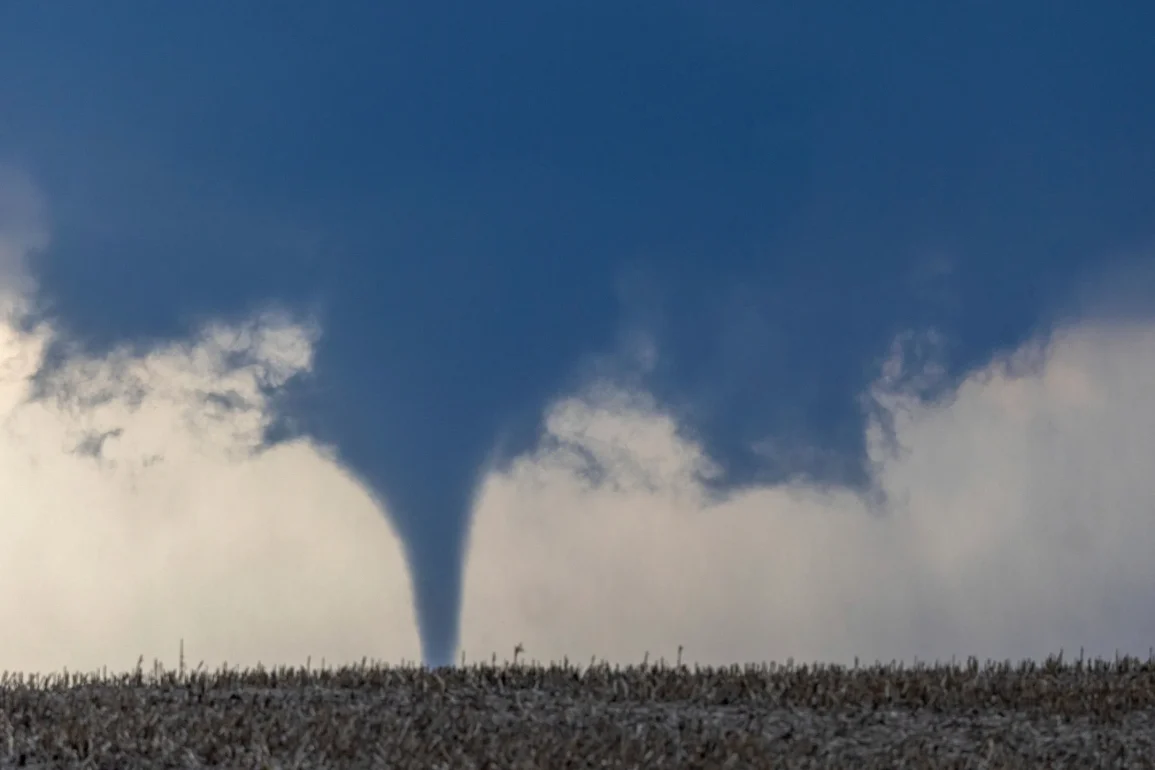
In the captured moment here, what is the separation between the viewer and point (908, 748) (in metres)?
12.6

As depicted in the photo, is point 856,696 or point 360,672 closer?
point 856,696

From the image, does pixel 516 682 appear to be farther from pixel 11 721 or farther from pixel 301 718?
pixel 11 721

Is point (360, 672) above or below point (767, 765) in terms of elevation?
above

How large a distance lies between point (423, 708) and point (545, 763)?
250 cm

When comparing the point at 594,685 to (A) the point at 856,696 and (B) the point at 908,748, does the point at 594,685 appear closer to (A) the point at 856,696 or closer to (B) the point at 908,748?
(A) the point at 856,696

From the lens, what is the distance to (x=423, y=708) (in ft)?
44.9

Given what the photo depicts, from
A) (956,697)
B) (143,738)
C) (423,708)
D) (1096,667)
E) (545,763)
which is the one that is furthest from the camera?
(1096,667)

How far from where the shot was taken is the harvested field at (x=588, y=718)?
39.3 ft

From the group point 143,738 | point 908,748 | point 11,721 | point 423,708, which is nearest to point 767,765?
point 908,748

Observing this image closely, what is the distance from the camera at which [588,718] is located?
43.9ft

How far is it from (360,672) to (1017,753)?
21.5 ft

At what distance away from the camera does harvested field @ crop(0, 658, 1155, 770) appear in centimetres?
1198

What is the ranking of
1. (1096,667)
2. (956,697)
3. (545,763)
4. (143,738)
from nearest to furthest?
1. (545,763)
2. (143,738)
3. (956,697)
4. (1096,667)

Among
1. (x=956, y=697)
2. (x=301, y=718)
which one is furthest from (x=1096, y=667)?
(x=301, y=718)
